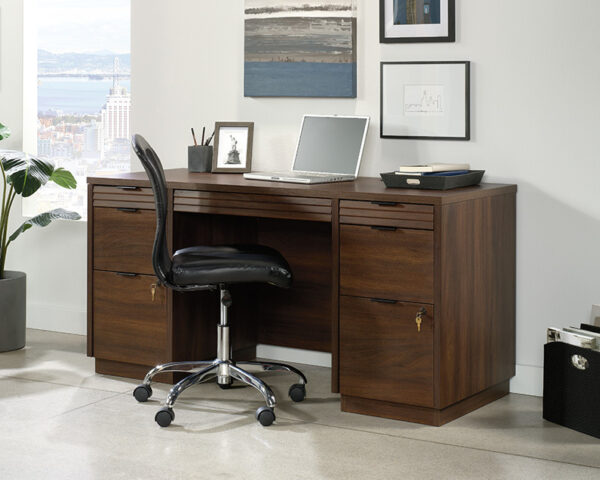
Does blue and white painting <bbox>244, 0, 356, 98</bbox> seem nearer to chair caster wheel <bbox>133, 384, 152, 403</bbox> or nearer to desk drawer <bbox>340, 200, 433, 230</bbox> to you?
desk drawer <bbox>340, 200, 433, 230</bbox>

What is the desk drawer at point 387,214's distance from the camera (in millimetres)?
3250

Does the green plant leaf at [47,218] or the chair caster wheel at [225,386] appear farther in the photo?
the green plant leaf at [47,218]

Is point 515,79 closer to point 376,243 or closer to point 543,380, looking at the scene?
point 376,243

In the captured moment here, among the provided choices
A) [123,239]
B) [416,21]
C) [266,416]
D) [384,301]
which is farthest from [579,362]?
[123,239]

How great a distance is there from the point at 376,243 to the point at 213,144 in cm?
112

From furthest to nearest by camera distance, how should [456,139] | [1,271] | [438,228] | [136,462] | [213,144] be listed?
[1,271] → [213,144] → [456,139] → [438,228] → [136,462]

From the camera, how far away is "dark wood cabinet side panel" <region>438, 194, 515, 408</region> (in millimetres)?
3301

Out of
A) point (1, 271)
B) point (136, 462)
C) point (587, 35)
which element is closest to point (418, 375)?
point (136, 462)

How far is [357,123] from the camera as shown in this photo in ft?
12.9

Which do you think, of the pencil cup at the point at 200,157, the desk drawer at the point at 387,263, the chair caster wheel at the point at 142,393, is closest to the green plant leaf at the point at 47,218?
the pencil cup at the point at 200,157

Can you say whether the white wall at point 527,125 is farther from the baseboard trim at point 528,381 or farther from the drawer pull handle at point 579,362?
the drawer pull handle at point 579,362

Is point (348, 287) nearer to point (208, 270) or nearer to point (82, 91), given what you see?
point (208, 270)

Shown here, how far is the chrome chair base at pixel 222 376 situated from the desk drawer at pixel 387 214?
1.73ft

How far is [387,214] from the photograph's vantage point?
332 cm
